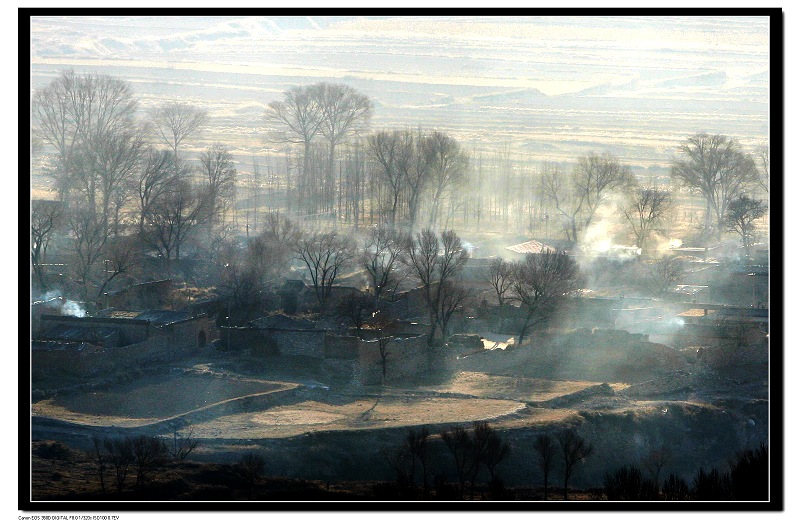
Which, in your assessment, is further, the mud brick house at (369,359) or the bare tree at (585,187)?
the bare tree at (585,187)

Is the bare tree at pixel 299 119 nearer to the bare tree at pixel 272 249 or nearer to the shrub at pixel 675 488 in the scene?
the bare tree at pixel 272 249

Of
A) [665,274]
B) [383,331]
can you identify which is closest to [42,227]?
[383,331]

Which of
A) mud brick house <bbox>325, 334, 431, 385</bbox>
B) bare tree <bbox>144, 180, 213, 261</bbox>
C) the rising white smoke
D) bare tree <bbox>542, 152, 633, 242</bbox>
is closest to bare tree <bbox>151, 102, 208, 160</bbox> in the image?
bare tree <bbox>144, 180, 213, 261</bbox>

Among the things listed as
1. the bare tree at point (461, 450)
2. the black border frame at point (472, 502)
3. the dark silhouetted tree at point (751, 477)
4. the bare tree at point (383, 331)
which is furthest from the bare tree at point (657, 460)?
the bare tree at point (383, 331)

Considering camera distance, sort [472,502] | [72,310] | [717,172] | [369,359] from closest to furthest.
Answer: [472,502]
[369,359]
[72,310]
[717,172]

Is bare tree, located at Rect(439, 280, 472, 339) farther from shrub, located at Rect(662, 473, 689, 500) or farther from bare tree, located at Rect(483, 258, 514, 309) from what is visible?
shrub, located at Rect(662, 473, 689, 500)

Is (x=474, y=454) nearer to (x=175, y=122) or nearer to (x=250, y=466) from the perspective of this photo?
(x=250, y=466)
